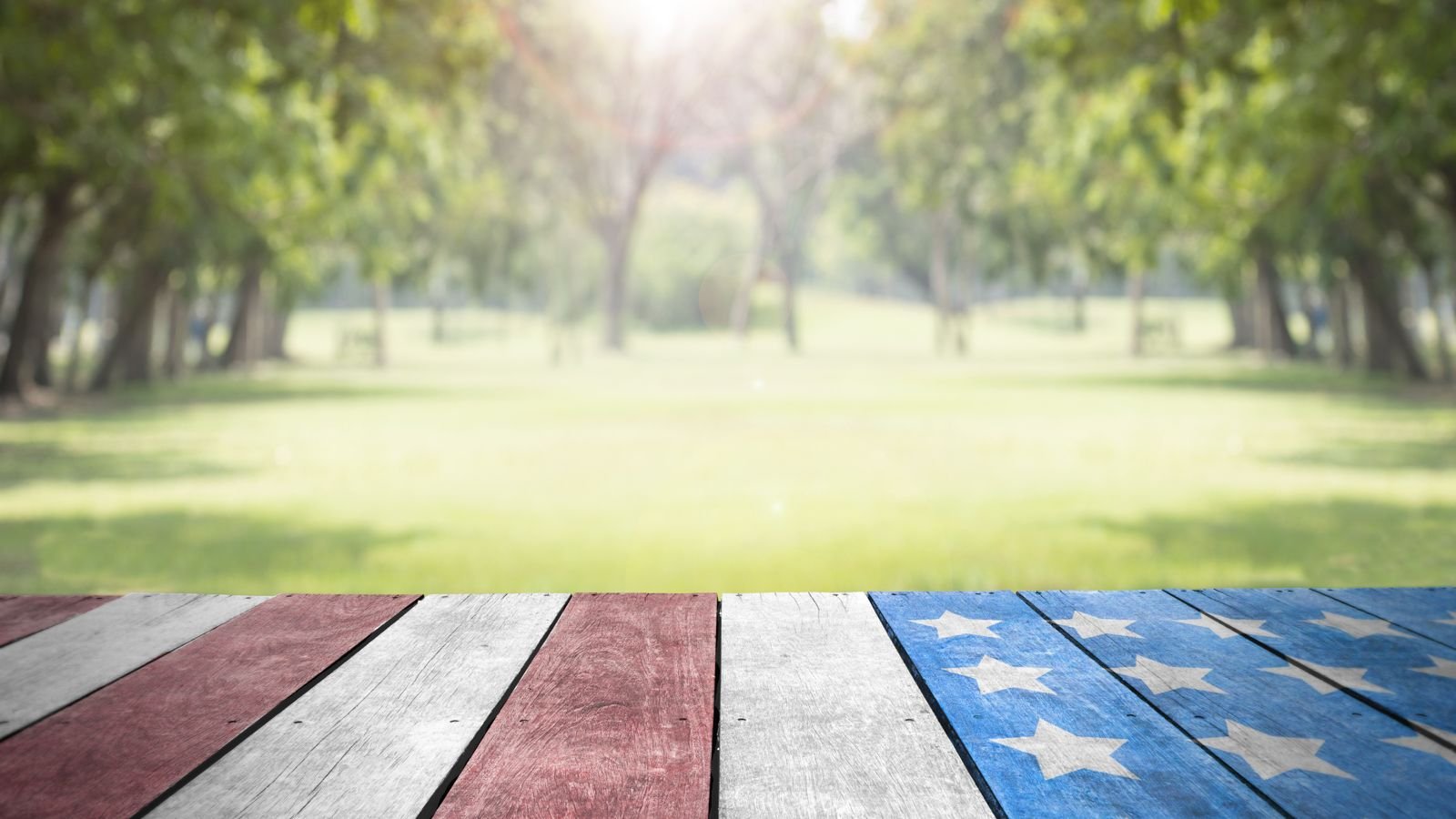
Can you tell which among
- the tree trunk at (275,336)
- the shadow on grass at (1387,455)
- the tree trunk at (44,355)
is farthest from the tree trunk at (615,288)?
the shadow on grass at (1387,455)

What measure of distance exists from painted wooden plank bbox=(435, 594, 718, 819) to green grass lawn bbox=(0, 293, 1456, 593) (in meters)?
3.01

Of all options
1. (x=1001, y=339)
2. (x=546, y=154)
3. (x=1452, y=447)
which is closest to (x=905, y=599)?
(x=1452, y=447)

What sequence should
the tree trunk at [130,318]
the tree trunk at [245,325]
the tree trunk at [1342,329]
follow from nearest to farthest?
the tree trunk at [130,318], the tree trunk at [1342,329], the tree trunk at [245,325]

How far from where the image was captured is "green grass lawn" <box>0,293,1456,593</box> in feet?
20.9

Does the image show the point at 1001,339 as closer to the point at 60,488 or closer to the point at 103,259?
the point at 103,259

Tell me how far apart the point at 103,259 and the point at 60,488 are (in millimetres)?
12954

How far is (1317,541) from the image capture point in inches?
280

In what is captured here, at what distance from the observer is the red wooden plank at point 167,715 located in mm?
1962

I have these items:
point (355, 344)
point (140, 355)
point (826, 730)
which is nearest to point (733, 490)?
point (826, 730)

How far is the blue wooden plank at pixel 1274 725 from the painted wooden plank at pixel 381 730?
48.4 inches

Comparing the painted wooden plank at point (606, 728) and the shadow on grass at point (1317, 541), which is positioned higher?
the painted wooden plank at point (606, 728)

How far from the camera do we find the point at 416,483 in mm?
10125

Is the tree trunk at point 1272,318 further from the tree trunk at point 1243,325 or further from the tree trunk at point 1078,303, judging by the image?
the tree trunk at point 1078,303

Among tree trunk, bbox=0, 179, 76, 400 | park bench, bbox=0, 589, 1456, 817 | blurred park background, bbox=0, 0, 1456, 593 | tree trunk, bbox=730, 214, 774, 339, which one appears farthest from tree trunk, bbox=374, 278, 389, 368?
park bench, bbox=0, 589, 1456, 817
